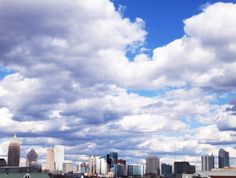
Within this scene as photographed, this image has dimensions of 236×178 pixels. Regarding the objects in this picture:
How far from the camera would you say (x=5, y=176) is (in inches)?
6378

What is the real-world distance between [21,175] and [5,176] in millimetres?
7548

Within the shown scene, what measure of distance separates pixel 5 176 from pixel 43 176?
1371 centimetres

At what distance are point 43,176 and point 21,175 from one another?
872 cm

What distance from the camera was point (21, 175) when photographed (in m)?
158

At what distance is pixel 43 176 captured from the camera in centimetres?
16350
